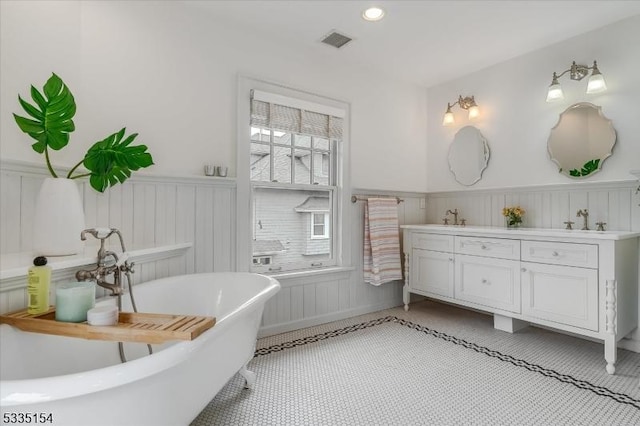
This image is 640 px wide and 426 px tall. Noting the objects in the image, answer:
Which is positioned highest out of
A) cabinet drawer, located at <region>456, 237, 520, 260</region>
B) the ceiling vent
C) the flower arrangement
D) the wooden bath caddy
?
the ceiling vent

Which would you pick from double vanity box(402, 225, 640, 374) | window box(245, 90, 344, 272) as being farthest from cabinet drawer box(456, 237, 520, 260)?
window box(245, 90, 344, 272)

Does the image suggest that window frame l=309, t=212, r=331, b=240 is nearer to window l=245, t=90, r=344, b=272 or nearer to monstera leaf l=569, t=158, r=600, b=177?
window l=245, t=90, r=344, b=272

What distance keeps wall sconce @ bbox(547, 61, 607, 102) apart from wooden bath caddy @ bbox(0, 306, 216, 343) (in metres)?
3.15

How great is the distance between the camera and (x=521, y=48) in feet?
9.81

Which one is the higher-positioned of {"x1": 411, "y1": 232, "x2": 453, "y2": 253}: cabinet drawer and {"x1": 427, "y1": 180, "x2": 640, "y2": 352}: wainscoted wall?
{"x1": 427, "y1": 180, "x2": 640, "y2": 352}: wainscoted wall

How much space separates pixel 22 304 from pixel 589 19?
3.94 metres

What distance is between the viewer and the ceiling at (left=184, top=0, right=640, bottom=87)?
7.81ft

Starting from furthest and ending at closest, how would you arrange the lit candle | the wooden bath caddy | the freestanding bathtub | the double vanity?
the double vanity
the lit candle
the wooden bath caddy
the freestanding bathtub

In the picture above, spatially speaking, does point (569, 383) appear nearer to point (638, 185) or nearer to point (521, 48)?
point (638, 185)

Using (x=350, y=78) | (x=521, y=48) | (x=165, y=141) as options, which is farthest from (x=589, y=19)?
(x=165, y=141)

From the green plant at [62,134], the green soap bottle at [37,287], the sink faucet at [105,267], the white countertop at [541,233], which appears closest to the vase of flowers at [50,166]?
the green plant at [62,134]

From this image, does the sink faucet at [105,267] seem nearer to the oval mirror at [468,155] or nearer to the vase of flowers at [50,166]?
the vase of flowers at [50,166]

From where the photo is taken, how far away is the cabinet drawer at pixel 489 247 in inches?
104

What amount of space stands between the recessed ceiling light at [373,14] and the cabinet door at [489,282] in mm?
2091
